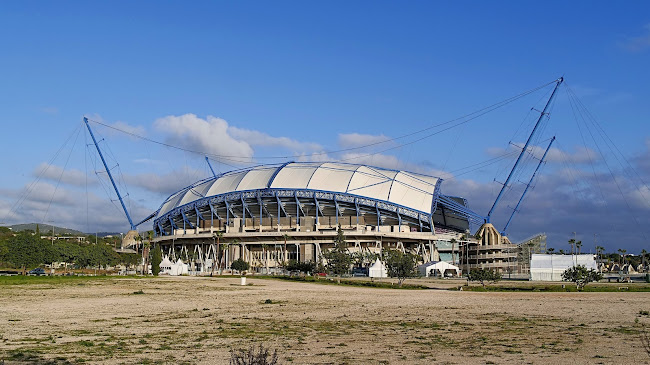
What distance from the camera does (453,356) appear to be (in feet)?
58.8

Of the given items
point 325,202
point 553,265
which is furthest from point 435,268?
point 325,202

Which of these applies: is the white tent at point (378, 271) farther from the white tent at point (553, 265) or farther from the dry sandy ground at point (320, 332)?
the dry sandy ground at point (320, 332)

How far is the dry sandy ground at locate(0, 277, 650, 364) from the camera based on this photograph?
1779cm

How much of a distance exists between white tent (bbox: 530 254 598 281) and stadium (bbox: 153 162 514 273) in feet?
94.6

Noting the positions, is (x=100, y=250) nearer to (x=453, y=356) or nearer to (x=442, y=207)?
(x=442, y=207)

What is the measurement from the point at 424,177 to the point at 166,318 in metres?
117

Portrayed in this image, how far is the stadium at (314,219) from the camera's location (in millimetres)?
125062

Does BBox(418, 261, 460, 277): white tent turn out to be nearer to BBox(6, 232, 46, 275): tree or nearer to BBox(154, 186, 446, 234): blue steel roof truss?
BBox(154, 186, 446, 234): blue steel roof truss

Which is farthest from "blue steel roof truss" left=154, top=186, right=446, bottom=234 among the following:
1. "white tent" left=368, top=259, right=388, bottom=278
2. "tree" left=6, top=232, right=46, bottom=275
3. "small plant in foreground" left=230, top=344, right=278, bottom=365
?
"small plant in foreground" left=230, top=344, right=278, bottom=365

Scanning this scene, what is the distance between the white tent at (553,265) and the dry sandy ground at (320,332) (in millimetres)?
52102

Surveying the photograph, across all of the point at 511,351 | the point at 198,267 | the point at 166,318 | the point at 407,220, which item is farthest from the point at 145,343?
the point at 198,267

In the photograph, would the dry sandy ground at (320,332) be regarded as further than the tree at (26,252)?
No

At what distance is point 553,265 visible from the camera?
90375 mm

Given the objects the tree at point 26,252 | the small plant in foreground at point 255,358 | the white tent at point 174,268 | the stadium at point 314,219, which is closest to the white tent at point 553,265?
the stadium at point 314,219
